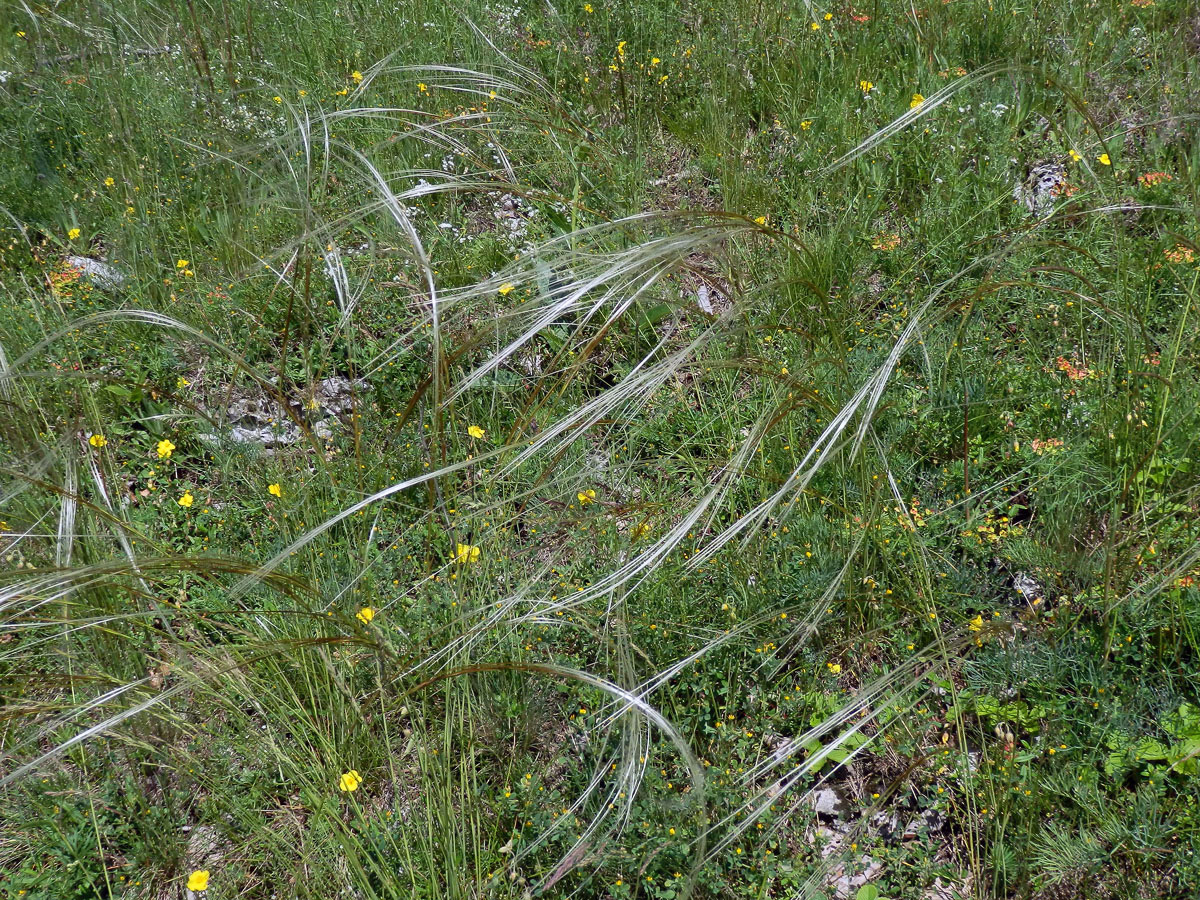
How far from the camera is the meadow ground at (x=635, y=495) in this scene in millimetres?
1911

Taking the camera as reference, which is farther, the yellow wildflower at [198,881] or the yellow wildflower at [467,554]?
the yellow wildflower at [467,554]

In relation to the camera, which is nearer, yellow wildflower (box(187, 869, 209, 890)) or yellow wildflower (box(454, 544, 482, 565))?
yellow wildflower (box(187, 869, 209, 890))

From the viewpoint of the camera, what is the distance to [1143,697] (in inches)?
76.2

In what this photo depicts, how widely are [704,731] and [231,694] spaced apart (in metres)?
1.16

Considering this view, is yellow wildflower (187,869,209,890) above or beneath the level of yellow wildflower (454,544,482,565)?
beneath

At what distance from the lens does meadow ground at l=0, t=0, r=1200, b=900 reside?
1.91 m

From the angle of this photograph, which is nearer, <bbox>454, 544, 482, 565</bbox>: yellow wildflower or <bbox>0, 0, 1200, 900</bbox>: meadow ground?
<bbox>0, 0, 1200, 900</bbox>: meadow ground

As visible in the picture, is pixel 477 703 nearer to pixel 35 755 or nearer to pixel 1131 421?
pixel 35 755

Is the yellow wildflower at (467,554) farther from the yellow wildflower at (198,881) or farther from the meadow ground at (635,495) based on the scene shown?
the yellow wildflower at (198,881)

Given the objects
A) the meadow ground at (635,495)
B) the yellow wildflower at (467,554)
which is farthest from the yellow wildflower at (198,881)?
the yellow wildflower at (467,554)

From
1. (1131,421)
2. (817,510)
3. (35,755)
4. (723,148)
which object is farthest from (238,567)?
(723,148)

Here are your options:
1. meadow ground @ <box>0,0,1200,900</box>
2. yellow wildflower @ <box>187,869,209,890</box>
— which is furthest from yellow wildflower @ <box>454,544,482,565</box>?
yellow wildflower @ <box>187,869,209,890</box>

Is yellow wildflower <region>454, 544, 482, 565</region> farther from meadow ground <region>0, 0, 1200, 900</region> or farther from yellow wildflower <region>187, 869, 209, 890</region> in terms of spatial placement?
yellow wildflower <region>187, 869, 209, 890</region>

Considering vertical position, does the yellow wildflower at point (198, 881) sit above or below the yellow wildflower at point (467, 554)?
below
